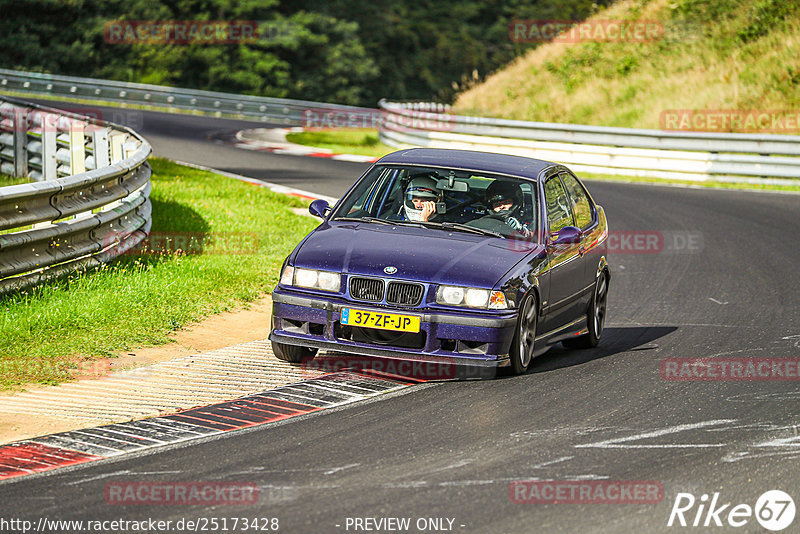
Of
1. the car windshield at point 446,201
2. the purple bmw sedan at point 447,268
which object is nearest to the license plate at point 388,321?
the purple bmw sedan at point 447,268

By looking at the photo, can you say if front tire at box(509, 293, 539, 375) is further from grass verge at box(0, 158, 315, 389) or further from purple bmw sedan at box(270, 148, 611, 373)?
grass verge at box(0, 158, 315, 389)

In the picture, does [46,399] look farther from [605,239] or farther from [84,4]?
[84,4]

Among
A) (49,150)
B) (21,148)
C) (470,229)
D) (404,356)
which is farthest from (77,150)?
(404,356)

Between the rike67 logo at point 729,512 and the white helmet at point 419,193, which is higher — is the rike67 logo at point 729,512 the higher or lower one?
the lower one

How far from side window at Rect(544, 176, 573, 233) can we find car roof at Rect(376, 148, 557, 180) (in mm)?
157

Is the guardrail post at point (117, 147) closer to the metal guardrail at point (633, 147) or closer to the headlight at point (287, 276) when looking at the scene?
the headlight at point (287, 276)

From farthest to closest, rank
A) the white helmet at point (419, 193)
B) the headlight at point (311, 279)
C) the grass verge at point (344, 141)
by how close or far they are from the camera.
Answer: the grass verge at point (344, 141) < the white helmet at point (419, 193) < the headlight at point (311, 279)

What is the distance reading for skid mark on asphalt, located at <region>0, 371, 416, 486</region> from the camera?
6.45 meters

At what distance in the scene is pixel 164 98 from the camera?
42.9 m

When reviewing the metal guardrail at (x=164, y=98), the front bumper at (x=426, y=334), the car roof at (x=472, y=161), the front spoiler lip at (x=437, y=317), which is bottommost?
the metal guardrail at (x=164, y=98)

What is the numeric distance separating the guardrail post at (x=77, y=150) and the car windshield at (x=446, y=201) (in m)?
8.97

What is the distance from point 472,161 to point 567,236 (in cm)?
107

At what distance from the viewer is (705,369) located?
9219 millimetres

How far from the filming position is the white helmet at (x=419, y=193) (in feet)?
31.0
